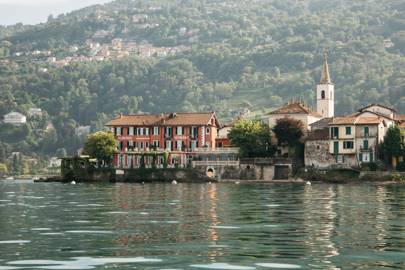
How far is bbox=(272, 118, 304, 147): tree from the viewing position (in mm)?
120312

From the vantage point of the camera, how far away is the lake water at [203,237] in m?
29.9

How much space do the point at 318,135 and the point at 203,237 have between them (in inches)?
3285

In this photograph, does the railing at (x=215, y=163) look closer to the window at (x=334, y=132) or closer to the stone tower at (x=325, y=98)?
the window at (x=334, y=132)

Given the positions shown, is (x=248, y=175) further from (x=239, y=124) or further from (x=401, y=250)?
(x=401, y=250)

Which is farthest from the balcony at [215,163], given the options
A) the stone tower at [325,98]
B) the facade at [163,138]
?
the stone tower at [325,98]

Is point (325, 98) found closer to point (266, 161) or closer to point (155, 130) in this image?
point (266, 161)

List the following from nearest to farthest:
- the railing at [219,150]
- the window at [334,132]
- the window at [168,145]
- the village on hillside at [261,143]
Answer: the village on hillside at [261,143] < the window at [334,132] < the railing at [219,150] < the window at [168,145]

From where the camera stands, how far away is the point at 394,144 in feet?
371

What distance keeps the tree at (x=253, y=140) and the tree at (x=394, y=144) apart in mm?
15811

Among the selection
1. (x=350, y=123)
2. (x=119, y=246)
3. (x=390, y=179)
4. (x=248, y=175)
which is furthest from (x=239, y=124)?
(x=119, y=246)

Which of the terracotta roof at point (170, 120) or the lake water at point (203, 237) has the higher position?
the terracotta roof at point (170, 120)

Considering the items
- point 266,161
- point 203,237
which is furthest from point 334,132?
point 203,237

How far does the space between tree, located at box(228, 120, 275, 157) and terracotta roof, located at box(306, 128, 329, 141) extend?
5671 mm

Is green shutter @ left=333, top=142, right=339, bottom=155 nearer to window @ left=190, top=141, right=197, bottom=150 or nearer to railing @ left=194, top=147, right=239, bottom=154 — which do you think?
railing @ left=194, top=147, right=239, bottom=154
